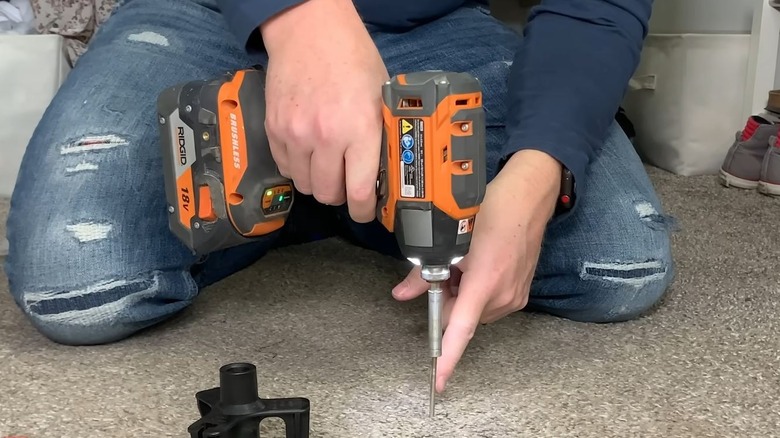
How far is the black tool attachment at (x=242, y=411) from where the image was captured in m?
0.64

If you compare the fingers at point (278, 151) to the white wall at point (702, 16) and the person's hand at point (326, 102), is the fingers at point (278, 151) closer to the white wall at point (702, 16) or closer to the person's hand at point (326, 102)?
the person's hand at point (326, 102)

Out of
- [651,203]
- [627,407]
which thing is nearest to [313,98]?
[627,407]

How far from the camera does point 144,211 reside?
983 millimetres

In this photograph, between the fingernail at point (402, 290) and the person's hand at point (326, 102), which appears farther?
the fingernail at point (402, 290)

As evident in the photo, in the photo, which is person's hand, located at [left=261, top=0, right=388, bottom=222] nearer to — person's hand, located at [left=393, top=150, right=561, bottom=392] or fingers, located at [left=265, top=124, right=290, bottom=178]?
fingers, located at [left=265, top=124, right=290, bottom=178]

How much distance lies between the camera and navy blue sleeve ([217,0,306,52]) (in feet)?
2.44

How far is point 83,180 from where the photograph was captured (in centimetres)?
96

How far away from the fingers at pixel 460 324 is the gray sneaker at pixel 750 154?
4.01 feet

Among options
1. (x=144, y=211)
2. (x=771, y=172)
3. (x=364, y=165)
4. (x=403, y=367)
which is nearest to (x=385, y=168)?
(x=364, y=165)

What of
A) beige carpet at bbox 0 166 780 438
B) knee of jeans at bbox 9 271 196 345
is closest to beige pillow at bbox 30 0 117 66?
beige carpet at bbox 0 166 780 438

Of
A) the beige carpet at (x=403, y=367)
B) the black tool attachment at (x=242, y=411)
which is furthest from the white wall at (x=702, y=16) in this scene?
the black tool attachment at (x=242, y=411)

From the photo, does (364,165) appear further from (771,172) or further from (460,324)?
(771,172)

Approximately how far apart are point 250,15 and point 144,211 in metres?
0.33

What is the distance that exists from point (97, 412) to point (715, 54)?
1627 millimetres
